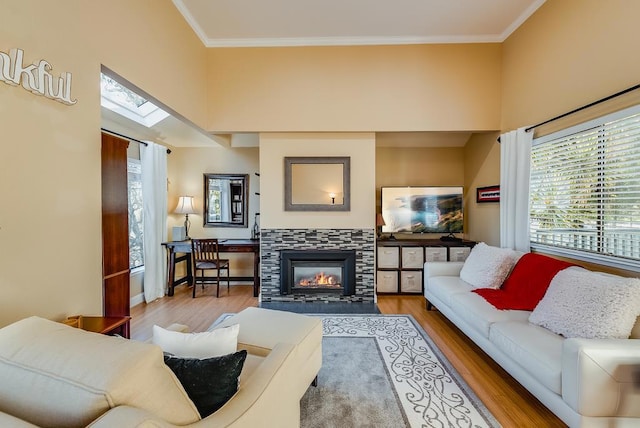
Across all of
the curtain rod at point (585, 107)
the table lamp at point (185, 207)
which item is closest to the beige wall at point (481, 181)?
the curtain rod at point (585, 107)

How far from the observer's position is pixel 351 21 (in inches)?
140

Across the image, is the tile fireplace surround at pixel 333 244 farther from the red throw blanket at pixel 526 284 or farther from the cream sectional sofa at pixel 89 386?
the cream sectional sofa at pixel 89 386

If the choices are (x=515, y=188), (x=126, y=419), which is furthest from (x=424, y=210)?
(x=126, y=419)

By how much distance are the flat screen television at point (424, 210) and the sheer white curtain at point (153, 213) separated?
11.3 ft

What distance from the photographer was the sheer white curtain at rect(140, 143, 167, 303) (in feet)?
13.5

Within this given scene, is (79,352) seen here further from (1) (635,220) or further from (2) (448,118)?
(2) (448,118)

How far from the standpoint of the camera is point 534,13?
326cm

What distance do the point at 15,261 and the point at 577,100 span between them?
14.3ft

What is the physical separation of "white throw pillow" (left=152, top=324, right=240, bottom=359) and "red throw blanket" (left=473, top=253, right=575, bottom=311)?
2329mm

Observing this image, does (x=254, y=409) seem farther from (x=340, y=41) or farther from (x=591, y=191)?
(x=340, y=41)

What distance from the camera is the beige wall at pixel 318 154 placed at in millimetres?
4164

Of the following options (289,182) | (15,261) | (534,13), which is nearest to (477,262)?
(289,182)

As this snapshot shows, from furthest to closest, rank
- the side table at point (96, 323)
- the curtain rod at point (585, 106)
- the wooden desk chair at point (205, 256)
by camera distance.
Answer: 1. the wooden desk chair at point (205, 256)
2. the curtain rod at point (585, 106)
3. the side table at point (96, 323)

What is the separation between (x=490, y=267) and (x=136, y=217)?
15.4 feet
